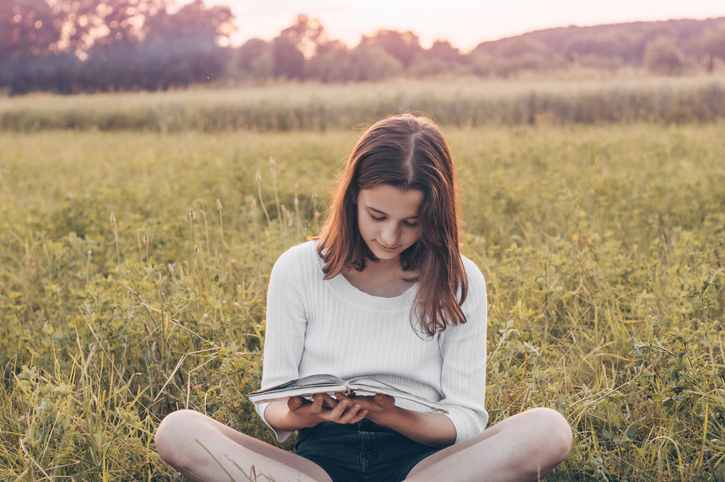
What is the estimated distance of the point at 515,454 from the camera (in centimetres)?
171

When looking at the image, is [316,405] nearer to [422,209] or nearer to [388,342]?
[388,342]

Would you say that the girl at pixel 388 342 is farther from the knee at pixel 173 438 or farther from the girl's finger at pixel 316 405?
the girl's finger at pixel 316 405

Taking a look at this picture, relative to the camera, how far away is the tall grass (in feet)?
36.2

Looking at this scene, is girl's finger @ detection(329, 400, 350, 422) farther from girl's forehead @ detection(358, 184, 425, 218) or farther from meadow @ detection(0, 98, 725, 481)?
girl's forehead @ detection(358, 184, 425, 218)

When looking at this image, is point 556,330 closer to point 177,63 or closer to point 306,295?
point 306,295

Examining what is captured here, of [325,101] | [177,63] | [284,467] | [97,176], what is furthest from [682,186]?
[177,63]

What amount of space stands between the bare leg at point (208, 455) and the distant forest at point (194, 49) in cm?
2063

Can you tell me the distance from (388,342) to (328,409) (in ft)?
1.33

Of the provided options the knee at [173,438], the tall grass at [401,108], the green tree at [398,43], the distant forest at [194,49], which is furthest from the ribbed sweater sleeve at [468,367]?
the green tree at [398,43]

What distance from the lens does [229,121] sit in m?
13.1

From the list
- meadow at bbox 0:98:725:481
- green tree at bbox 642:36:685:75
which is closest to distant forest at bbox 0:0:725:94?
green tree at bbox 642:36:685:75

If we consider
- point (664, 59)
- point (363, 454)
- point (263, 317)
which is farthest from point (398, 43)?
point (363, 454)

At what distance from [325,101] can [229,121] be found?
2.28 metres

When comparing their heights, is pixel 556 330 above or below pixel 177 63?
below
